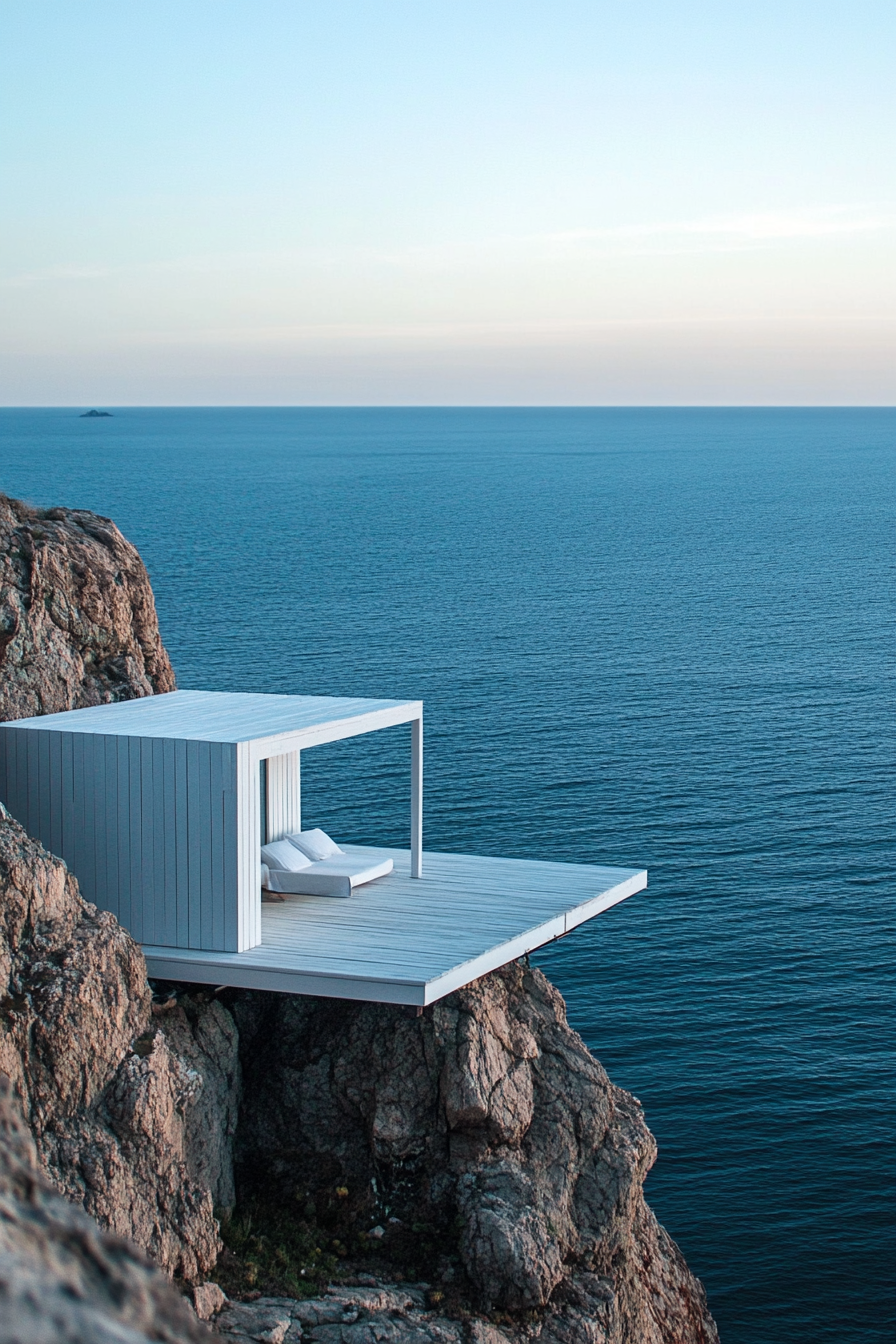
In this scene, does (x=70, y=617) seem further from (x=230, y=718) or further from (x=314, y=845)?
(x=314, y=845)

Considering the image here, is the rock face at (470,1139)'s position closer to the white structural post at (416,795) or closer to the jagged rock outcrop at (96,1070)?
the jagged rock outcrop at (96,1070)

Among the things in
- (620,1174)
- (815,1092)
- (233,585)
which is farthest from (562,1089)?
(233,585)

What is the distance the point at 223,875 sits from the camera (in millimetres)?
21172

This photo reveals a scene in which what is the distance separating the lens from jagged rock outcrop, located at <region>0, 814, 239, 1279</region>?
1834 centimetres

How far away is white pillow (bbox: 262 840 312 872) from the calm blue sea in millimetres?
14385

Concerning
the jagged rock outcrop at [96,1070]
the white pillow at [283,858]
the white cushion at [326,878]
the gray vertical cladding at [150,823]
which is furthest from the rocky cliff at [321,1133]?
the white pillow at [283,858]

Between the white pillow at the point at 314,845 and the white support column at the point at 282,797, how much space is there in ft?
1.62

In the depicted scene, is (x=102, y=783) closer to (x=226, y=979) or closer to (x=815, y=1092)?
(x=226, y=979)

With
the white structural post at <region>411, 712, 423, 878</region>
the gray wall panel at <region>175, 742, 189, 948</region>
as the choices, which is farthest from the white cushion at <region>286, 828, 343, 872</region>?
the gray wall panel at <region>175, 742, 189, 948</region>

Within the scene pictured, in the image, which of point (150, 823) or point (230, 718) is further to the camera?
point (230, 718)

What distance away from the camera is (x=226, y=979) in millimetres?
20766

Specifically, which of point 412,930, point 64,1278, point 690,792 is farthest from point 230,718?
point 690,792

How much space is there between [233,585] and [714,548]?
181ft

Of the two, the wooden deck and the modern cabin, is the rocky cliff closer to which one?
the wooden deck
